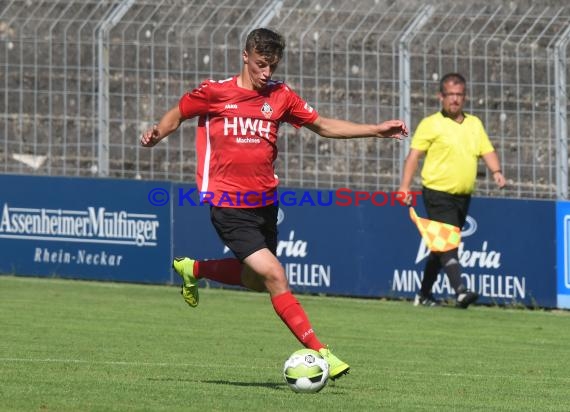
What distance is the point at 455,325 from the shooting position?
Answer: 13.5 m

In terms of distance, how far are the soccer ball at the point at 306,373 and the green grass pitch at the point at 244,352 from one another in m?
0.08

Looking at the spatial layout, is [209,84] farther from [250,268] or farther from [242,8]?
[242,8]

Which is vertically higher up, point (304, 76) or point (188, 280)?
point (304, 76)

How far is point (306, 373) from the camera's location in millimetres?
8391

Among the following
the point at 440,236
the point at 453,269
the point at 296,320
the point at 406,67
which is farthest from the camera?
the point at 406,67

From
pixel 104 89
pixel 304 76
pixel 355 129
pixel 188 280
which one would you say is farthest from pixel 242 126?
pixel 104 89

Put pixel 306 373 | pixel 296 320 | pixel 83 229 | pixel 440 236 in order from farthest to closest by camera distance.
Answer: pixel 83 229 → pixel 440 236 → pixel 296 320 → pixel 306 373

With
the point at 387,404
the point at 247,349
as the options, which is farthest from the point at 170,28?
the point at 387,404

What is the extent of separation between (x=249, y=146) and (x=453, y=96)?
19.4 feet

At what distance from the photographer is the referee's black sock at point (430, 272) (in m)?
14.9

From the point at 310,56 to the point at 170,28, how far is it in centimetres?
165

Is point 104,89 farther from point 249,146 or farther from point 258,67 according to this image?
point 258,67

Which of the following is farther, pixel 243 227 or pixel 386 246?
pixel 386 246

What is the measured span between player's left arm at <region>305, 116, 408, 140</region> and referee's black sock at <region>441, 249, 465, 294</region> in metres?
5.23
